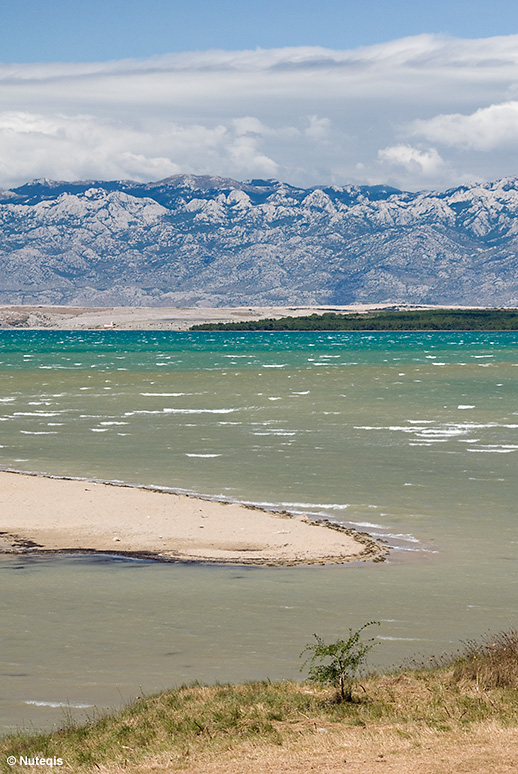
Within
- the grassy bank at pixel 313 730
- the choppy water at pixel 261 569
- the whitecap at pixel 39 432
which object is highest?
the grassy bank at pixel 313 730

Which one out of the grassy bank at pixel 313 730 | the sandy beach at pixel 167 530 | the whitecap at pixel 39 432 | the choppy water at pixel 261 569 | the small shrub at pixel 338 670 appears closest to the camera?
the grassy bank at pixel 313 730

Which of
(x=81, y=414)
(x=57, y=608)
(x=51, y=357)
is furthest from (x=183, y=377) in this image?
(x=57, y=608)

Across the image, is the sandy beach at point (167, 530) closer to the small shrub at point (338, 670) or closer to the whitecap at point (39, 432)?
the small shrub at point (338, 670)

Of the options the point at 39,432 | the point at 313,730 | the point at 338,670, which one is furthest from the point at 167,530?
the point at 39,432

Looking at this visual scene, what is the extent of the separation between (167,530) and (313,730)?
13220 mm

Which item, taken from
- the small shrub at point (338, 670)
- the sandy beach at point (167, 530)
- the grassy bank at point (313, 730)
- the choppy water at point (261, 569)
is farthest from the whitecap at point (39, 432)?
the grassy bank at point (313, 730)

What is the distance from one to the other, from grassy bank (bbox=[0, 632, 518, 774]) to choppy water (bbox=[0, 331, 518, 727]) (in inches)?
54.0

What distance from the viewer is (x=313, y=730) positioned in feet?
39.3

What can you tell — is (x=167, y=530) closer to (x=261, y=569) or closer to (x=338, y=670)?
(x=261, y=569)

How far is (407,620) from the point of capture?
17.7m

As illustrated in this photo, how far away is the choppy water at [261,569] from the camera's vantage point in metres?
15.8

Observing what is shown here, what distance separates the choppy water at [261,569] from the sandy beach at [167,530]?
1079mm

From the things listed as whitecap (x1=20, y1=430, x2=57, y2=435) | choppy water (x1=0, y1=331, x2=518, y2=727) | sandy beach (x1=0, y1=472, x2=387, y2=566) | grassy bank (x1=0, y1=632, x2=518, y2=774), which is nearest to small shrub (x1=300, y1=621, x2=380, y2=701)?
grassy bank (x1=0, y1=632, x2=518, y2=774)

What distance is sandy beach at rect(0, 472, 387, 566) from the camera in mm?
22750
